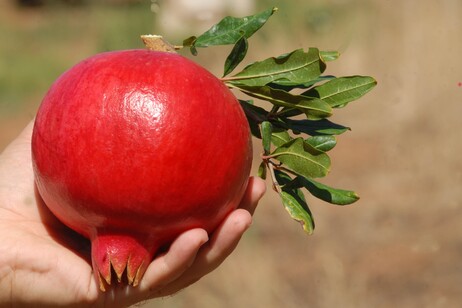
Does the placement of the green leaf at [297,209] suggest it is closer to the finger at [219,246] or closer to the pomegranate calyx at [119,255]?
the finger at [219,246]

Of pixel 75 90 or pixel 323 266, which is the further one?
pixel 323 266

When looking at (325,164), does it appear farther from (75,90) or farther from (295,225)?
(295,225)

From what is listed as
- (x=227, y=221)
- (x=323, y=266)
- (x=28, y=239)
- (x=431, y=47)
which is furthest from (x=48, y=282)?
(x=431, y=47)

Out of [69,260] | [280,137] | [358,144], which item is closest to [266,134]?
[280,137]

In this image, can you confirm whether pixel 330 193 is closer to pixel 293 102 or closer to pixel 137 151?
pixel 293 102

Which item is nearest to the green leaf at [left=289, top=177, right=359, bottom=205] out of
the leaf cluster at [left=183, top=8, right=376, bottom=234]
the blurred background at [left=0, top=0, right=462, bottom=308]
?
the leaf cluster at [left=183, top=8, right=376, bottom=234]

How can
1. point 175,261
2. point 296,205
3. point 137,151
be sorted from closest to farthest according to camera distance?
point 137,151
point 175,261
point 296,205
